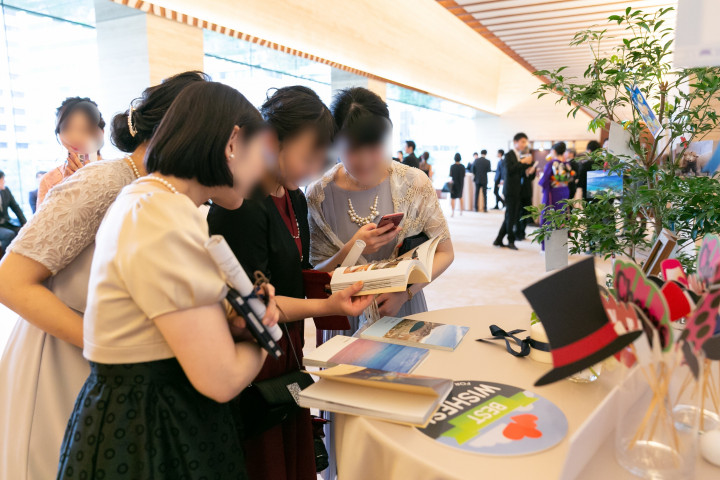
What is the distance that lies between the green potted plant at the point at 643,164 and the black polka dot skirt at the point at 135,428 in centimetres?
149

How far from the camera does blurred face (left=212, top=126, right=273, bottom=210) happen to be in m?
0.97

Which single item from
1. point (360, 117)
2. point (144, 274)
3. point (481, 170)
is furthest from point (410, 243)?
point (481, 170)

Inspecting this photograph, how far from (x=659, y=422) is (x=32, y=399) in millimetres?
1313

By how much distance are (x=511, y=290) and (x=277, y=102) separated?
14.0ft

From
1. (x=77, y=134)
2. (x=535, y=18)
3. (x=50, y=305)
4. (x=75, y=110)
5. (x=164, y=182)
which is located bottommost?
(x=50, y=305)

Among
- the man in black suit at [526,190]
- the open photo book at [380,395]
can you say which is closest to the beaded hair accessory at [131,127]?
the open photo book at [380,395]

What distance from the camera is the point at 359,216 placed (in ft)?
6.38

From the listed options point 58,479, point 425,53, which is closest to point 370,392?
point 58,479

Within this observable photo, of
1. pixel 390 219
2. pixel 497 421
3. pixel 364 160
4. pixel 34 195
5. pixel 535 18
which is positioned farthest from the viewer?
pixel 34 195

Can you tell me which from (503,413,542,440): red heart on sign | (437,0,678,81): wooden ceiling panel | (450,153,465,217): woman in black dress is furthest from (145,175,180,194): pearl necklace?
(450,153,465,217): woman in black dress

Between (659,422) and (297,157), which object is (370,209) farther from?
(659,422)

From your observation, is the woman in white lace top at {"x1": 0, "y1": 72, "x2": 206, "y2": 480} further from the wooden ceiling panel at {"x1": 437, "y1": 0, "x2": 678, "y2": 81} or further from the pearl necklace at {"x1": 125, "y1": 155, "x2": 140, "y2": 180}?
the wooden ceiling panel at {"x1": 437, "y1": 0, "x2": 678, "y2": 81}

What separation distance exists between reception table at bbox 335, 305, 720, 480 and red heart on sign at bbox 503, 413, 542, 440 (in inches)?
2.0

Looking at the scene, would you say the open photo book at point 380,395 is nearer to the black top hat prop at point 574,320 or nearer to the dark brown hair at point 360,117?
the black top hat prop at point 574,320
